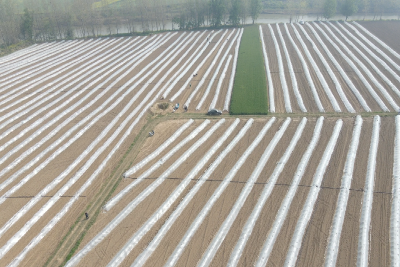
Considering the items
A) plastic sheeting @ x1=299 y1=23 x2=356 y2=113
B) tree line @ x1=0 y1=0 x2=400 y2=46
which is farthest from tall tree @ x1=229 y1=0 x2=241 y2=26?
plastic sheeting @ x1=299 y1=23 x2=356 y2=113

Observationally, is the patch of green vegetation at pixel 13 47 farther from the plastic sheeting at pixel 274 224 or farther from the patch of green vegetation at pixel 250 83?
the plastic sheeting at pixel 274 224

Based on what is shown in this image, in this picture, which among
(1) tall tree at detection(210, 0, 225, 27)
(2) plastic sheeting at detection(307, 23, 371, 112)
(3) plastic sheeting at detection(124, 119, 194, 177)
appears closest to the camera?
(3) plastic sheeting at detection(124, 119, 194, 177)

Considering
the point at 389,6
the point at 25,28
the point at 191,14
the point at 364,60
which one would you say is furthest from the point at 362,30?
the point at 25,28

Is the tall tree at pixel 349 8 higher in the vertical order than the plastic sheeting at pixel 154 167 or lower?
higher

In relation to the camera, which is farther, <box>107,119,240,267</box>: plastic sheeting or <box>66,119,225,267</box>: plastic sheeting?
<box>66,119,225,267</box>: plastic sheeting

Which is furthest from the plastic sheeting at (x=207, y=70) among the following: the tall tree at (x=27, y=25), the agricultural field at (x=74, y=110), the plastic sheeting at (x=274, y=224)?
the tall tree at (x=27, y=25)

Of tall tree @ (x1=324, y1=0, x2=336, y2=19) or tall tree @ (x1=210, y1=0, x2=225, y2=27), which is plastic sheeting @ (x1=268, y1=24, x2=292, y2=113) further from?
tall tree @ (x1=324, y1=0, x2=336, y2=19)
